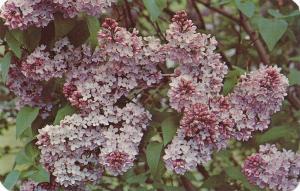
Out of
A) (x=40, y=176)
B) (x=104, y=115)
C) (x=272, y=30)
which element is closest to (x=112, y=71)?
(x=104, y=115)

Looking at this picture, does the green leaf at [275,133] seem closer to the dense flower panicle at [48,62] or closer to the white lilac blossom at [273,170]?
the white lilac blossom at [273,170]

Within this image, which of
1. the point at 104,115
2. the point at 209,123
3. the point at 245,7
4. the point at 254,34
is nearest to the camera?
the point at 209,123

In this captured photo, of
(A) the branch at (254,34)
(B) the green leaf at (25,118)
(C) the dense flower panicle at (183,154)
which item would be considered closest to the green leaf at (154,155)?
(C) the dense flower panicle at (183,154)

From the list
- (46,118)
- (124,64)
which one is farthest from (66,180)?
(124,64)

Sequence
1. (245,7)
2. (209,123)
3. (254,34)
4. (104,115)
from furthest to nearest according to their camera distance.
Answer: (254,34) < (245,7) < (104,115) < (209,123)

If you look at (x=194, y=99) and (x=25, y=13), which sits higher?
(x=25, y=13)

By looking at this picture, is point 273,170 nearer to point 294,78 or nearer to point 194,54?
point 294,78
